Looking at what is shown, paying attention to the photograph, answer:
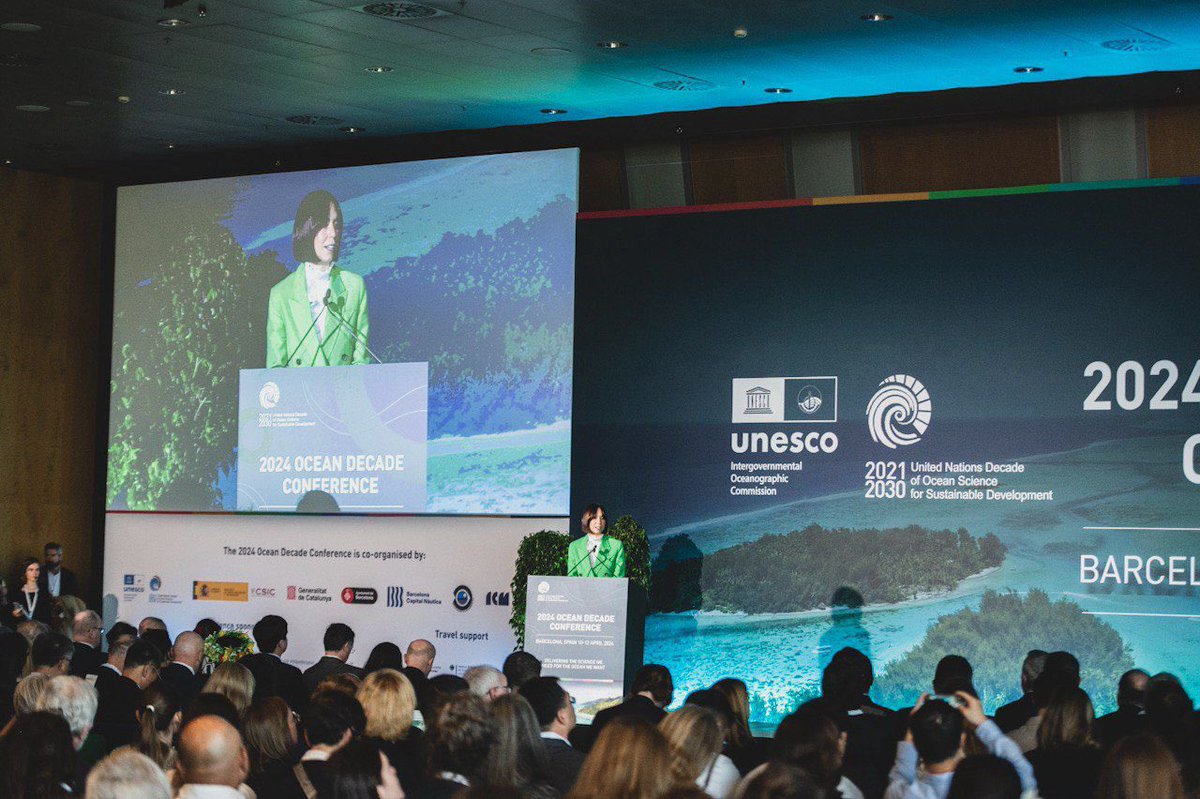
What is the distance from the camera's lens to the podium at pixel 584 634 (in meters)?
9.69

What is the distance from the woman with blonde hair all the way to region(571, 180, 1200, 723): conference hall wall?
19.4ft

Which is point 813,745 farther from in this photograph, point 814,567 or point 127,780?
point 814,567

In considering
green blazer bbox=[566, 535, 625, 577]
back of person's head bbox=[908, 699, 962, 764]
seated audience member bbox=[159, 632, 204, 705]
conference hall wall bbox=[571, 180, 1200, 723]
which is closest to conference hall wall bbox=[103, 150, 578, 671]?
conference hall wall bbox=[571, 180, 1200, 723]

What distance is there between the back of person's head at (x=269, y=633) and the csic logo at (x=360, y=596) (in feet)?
14.2

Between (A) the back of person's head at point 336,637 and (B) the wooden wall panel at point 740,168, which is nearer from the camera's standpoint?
(A) the back of person's head at point 336,637

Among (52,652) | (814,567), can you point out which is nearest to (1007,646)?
(814,567)

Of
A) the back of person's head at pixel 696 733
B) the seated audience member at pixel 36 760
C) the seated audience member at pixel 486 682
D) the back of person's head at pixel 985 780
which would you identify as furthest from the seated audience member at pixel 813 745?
the seated audience member at pixel 486 682

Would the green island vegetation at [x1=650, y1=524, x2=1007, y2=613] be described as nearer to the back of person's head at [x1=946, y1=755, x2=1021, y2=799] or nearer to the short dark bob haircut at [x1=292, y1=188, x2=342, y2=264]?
the short dark bob haircut at [x1=292, y1=188, x2=342, y2=264]

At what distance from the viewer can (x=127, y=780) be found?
12.5 ft

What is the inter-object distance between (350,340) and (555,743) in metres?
8.69

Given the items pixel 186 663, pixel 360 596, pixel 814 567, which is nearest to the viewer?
pixel 186 663

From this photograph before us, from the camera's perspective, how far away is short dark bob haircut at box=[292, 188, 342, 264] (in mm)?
13977

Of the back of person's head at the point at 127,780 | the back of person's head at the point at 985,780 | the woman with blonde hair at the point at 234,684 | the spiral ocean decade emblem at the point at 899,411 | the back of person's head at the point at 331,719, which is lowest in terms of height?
the woman with blonde hair at the point at 234,684

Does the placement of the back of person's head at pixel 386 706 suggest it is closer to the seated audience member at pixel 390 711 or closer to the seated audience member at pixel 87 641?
the seated audience member at pixel 390 711
